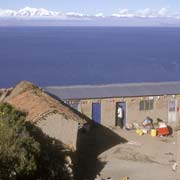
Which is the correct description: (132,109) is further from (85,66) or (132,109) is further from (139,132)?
(85,66)

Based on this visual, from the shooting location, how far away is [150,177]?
87.7 feet

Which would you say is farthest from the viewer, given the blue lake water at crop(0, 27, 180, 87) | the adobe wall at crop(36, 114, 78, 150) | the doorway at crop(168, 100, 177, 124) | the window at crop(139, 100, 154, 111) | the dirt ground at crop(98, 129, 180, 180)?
the blue lake water at crop(0, 27, 180, 87)

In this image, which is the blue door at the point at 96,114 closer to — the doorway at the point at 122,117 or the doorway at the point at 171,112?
the doorway at the point at 122,117

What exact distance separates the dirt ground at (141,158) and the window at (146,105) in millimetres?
2462

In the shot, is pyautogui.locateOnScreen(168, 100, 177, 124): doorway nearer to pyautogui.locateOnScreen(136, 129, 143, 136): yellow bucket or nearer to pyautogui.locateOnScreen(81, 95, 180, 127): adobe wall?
pyautogui.locateOnScreen(81, 95, 180, 127): adobe wall

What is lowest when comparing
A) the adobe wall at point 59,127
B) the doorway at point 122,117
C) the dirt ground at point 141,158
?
the dirt ground at point 141,158

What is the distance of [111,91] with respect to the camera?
38.0m

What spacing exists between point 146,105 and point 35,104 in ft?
39.0

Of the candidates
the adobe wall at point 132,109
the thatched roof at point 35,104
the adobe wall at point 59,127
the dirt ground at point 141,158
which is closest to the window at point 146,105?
the adobe wall at point 132,109

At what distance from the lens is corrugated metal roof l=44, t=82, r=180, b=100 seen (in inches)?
1458

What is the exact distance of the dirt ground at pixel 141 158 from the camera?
27172 mm

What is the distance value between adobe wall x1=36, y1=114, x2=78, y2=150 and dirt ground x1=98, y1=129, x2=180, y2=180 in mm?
2360

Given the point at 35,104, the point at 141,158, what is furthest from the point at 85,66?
the point at 35,104

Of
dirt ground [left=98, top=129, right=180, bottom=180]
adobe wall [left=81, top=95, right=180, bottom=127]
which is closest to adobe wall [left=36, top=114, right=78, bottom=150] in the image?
dirt ground [left=98, top=129, right=180, bottom=180]
